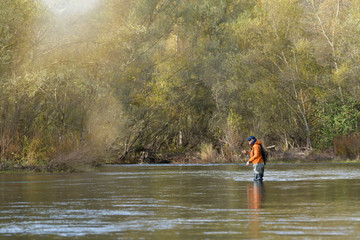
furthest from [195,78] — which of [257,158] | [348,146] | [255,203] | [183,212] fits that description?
[183,212]

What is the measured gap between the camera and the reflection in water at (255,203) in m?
11.8

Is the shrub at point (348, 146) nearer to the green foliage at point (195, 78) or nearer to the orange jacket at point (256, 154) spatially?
the green foliage at point (195, 78)

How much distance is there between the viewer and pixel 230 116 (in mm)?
52406

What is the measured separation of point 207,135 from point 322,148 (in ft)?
29.1

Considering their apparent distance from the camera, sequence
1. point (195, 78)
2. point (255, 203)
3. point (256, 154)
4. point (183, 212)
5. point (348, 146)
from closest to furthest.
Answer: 1. point (183, 212)
2. point (255, 203)
3. point (256, 154)
4. point (348, 146)
5. point (195, 78)

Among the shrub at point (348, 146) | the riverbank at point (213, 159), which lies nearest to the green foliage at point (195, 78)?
the riverbank at point (213, 159)

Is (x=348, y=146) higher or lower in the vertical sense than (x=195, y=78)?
lower

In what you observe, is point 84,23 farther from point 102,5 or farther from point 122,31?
point 102,5

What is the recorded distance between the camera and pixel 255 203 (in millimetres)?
16688

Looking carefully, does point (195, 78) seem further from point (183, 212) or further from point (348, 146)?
point (183, 212)

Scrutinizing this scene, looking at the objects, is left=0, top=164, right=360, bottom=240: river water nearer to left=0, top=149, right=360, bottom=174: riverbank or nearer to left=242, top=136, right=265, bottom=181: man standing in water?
left=242, top=136, right=265, bottom=181: man standing in water

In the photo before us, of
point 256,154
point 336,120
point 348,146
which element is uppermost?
point 336,120

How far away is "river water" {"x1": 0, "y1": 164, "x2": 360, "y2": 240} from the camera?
452 inches

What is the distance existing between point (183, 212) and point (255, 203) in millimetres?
2434
